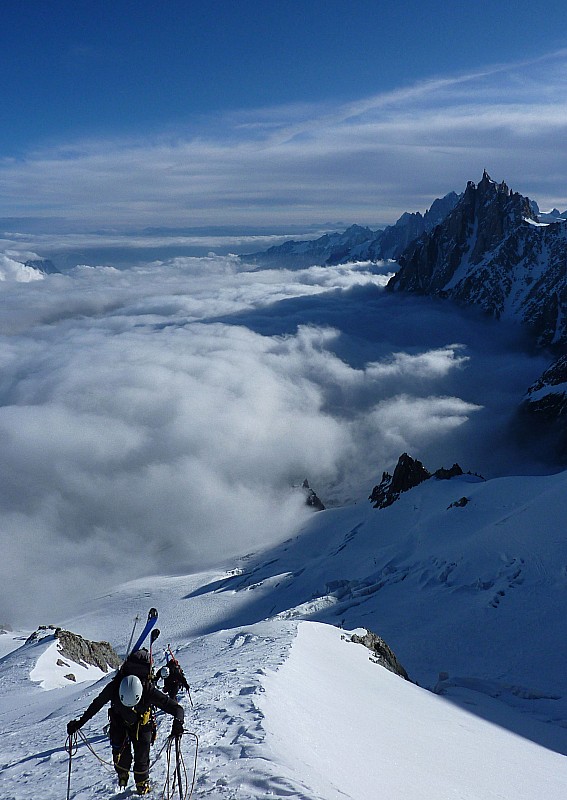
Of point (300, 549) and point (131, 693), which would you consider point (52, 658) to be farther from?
point (300, 549)

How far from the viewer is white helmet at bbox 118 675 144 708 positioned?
8.65 m

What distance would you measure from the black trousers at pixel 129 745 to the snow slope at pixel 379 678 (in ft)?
1.48

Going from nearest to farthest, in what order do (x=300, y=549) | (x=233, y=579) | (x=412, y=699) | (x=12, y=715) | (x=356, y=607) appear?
(x=412, y=699), (x=12, y=715), (x=356, y=607), (x=233, y=579), (x=300, y=549)

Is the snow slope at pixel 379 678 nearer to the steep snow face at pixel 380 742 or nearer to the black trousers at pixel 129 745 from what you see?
the steep snow face at pixel 380 742

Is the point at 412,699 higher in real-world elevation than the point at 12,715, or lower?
higher

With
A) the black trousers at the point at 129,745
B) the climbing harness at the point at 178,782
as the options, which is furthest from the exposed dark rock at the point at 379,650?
the black trousers at the point at 129,745

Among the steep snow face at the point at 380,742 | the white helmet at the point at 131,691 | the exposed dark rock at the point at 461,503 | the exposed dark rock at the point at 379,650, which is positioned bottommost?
the exposed dark rock at the point at 461,503

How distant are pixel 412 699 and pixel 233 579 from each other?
62.0 metres

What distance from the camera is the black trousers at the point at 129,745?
355 inches

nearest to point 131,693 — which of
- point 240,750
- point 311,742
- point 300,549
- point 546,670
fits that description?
point 240,750

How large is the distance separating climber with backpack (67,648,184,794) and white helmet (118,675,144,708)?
0.04m

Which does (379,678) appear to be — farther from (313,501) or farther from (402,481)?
(313,501)

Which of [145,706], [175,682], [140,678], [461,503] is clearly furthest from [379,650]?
[461,503]

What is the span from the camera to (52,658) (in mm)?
39125
